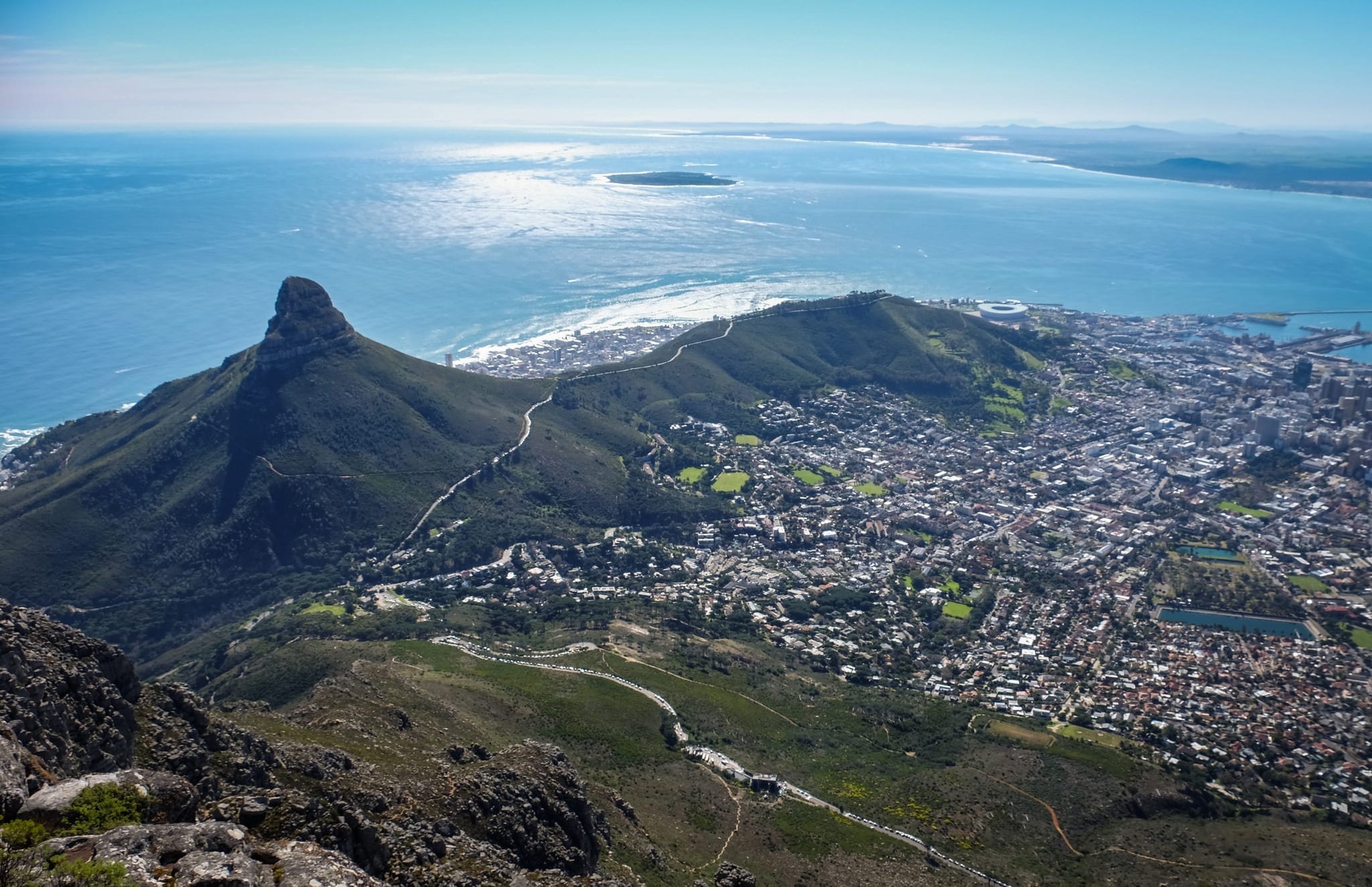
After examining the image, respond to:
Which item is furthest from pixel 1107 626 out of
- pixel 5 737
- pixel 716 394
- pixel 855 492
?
pixel 5 737

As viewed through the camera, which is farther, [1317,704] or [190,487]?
[190,487]

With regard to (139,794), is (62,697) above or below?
below

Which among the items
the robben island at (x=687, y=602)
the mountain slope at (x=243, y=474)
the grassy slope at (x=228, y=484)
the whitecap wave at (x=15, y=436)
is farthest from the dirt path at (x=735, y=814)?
the whitecap wave at (x=15, y=436)

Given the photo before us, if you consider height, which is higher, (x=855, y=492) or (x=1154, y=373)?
(x=1154, y=373)

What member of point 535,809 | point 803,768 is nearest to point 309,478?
point 803,768

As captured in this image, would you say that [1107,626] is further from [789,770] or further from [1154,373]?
[1154,373]

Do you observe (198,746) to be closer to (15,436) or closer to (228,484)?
(228,484)

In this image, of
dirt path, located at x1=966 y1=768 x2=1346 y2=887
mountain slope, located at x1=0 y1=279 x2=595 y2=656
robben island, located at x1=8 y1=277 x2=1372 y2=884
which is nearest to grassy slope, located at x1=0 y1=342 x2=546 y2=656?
mountain slope, located at x1=0 y1=279 x2=595 y2=656
